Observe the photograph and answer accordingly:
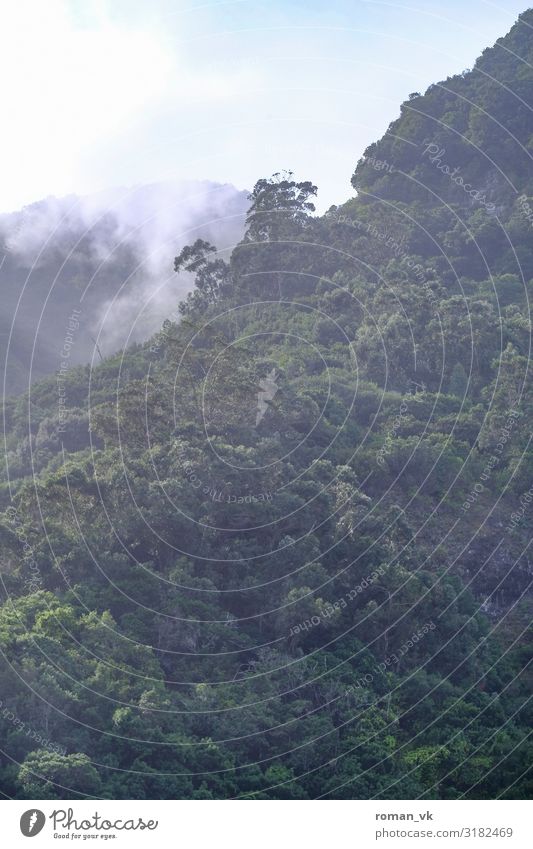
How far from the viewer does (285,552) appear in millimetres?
61531

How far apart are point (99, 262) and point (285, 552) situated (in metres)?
52.3

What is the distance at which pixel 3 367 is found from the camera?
324ft

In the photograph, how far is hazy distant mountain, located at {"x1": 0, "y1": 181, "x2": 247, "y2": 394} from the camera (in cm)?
10250

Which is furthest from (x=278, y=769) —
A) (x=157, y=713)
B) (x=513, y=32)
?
(x=513, y=32)

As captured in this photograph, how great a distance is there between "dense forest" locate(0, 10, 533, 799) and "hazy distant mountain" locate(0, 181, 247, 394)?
35.2 feet

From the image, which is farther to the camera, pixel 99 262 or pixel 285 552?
pixel 99 262

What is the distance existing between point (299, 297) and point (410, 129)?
25056 mm

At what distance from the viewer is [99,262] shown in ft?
361

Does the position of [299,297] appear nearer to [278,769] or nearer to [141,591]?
[141,591]

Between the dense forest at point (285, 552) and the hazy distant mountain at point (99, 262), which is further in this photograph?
the hazy distant mountain at point (99, 262)

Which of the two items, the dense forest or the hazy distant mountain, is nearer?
the dense forest

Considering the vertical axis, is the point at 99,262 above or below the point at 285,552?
above

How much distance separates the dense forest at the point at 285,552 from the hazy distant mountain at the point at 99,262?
423 inches

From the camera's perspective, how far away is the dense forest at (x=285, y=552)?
170 feet
